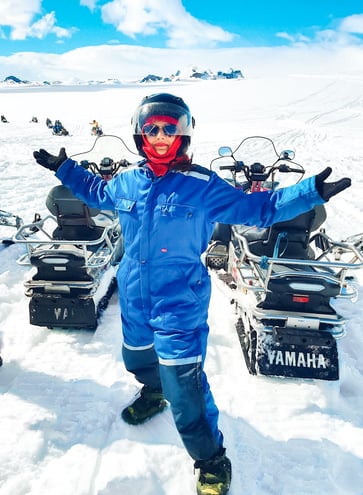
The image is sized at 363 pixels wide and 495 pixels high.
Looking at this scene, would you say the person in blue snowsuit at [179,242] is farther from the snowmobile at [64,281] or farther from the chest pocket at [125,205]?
the snowmobile at [64,281]

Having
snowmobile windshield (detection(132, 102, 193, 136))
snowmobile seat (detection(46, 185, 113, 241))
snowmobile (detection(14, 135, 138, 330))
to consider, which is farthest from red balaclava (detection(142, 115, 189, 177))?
snowmobile seat (detection(46, 185, 113, 241))

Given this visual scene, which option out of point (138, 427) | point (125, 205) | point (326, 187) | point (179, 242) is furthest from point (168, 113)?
point (138, 427)

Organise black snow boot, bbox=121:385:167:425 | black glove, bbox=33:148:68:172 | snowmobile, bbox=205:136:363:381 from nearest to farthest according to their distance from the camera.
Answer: black glove, bbox=33:148:68:172
black snow boot, bbox=121:385:167:425
snowmobile, bbox=205:136:363:381

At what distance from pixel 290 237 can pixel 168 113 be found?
63.1 inches

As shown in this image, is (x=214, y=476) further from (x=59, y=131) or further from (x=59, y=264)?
(x=59, y=131)

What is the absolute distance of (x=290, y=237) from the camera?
10.3ft

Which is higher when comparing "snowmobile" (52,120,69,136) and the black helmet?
the black helmet

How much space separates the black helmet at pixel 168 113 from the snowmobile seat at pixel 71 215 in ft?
5.87

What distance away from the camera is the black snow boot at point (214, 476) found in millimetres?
1971

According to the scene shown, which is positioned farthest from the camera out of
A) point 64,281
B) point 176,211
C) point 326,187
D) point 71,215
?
point 71,215

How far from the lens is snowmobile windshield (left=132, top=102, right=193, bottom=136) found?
6.48 feet

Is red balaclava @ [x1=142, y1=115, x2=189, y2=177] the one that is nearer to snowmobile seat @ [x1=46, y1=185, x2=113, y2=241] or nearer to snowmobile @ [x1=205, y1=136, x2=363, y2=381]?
snowmobile @ [x1=205, y1=136, x2=363, y2=381]

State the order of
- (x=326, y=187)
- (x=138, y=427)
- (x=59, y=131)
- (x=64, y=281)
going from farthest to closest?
(x=59, y=131) → (x=64, y=281) → (x=138, y=427) → (x=326, y=187)

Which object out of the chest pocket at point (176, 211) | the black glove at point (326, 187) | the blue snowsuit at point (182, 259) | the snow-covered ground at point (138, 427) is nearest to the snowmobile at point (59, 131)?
the snow-covered ground at point (138, 427)
